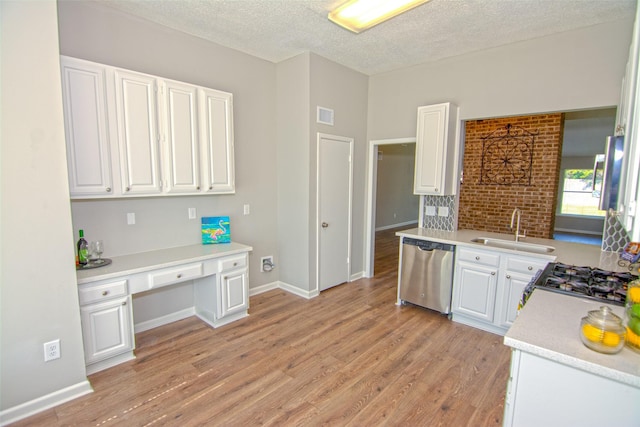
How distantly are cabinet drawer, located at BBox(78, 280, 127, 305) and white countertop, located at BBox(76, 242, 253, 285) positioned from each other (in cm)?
6

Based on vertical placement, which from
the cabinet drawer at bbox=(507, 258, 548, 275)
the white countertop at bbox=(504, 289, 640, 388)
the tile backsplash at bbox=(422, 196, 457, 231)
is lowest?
the cabinet drawer at bbox=(507, 258, 548, 275)

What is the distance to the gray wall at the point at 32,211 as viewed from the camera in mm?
1874

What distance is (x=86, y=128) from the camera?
2.46 metres

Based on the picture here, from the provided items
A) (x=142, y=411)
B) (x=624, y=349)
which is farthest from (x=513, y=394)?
(x=142, y=411)

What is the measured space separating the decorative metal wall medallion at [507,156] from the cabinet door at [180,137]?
5.15 m

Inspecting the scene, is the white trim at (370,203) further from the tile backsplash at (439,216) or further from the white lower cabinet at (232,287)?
the white lower cabinet at (232,287)

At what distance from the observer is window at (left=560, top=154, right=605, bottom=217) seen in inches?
367

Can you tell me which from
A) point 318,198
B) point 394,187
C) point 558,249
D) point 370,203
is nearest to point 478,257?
point 558,249

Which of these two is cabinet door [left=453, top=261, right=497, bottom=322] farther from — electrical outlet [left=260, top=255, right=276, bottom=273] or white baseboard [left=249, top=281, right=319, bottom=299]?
electrical outlet [left=260, top=255, right=276, bottom=273]

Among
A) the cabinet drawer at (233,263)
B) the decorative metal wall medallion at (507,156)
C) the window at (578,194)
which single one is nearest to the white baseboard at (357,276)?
the cabinet drawer at (233,263)

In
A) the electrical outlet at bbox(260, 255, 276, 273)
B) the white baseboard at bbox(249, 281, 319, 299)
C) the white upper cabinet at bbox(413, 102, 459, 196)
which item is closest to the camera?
the white upper cabinet at bbox(413, 102, 459, 196)

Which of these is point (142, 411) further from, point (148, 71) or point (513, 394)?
point (148, 71)

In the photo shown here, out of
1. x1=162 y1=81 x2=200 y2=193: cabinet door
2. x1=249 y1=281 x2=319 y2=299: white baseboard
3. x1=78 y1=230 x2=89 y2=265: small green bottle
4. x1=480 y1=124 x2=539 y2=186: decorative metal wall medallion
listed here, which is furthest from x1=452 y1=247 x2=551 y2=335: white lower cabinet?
x1=78 y1=230 x2=89 y2=265: small green bottle

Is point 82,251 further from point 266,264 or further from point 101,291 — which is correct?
point 266,264
